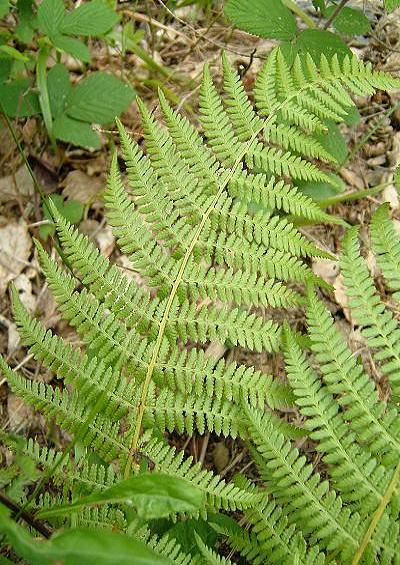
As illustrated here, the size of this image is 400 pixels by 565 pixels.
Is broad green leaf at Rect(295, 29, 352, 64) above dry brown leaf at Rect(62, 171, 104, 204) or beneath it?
above

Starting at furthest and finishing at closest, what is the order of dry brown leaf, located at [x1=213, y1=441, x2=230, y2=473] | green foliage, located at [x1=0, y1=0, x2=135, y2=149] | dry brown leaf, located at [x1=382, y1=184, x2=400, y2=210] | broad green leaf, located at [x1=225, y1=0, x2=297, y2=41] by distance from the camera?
dry brown leaf, located at [x1=382, y1=184, x2=400, y2=210]
green foliage, located at [x1=0, y1=0, x2=135, y2=149]
broad green leaf, located at [x1=225, y1=0, x2=297, y2=41]
dry brown leaf, located at [x1=213, y1=441, x2=230, y2=473]

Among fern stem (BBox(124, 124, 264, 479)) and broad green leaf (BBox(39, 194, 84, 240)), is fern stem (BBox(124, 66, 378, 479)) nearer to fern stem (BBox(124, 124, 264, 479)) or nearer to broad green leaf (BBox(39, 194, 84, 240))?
fern stem (BBox(124, 124, 264, 479))

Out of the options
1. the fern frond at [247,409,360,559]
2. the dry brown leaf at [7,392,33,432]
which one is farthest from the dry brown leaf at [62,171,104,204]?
the fern frond at [247,409,360,559]

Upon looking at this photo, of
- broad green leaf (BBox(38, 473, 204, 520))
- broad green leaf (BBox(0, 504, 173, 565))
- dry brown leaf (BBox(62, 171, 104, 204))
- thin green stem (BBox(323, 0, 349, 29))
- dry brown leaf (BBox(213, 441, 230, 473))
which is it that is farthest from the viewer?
dry brown leaf (BBox(62, 171, 104, 204))

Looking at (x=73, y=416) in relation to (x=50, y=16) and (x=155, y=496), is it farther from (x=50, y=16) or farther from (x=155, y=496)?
(x=50, y=16)

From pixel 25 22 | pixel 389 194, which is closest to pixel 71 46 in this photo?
pixel 25 22

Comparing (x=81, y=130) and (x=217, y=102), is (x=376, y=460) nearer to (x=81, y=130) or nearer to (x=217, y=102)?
(x=217, y=102)

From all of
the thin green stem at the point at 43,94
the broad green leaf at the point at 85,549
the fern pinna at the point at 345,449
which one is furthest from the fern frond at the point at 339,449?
the thin green stem at the point at 43,94
